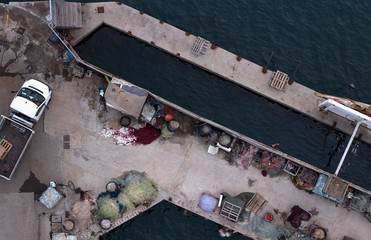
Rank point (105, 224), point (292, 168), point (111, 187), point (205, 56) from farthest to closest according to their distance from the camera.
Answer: point (205, 56), point (292, 168), point (111, 187), point (105, 224)

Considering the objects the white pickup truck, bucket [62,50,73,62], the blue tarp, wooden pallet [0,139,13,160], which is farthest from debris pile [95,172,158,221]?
the blue tarp

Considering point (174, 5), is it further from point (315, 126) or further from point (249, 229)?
point (249, 229)

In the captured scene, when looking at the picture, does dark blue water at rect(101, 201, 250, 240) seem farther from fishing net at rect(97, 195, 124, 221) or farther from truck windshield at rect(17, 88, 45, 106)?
truck windshield at rect(17, 88, 45, 106)

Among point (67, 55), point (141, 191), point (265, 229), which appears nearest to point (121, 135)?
point (141, 191)

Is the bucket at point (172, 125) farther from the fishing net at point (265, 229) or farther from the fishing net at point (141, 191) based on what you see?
the fishing net at point (265, 229)

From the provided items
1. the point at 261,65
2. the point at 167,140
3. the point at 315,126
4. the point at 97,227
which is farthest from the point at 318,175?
the point at 97,227

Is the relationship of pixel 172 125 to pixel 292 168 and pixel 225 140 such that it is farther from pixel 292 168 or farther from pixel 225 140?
pixel 292 168

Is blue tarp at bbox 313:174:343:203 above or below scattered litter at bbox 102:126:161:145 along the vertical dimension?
above
